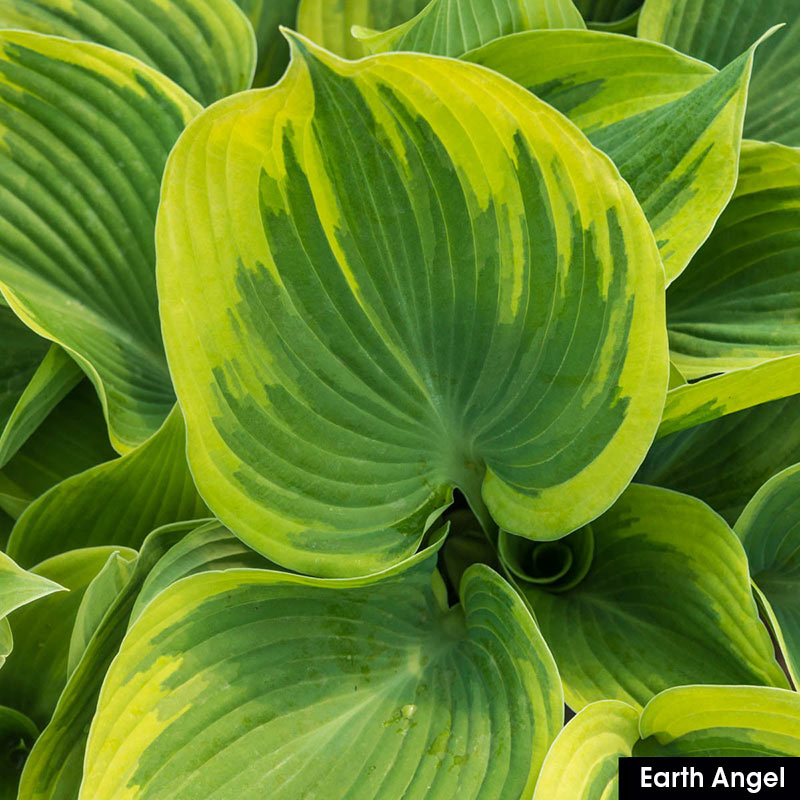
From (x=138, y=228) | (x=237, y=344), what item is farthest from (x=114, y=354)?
(x=237, y=344)

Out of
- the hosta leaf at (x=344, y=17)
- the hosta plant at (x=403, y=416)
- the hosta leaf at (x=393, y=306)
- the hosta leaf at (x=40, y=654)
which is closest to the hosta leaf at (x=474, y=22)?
the hosta plant at (x=403, y=416)

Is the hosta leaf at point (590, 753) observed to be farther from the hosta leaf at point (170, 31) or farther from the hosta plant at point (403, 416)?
the hosta leaf at point (170, 31)

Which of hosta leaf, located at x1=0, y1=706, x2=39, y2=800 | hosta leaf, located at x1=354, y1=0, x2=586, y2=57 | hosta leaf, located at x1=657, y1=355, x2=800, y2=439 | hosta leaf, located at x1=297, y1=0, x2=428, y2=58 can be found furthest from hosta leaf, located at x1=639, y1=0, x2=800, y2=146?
hosta leaf, located at x1=0, y1=706, x2=39, y2=800

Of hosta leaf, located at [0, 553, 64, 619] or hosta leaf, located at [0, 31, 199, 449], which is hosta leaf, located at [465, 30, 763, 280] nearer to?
hosta leaf, located at [0, 31, 199, 449]

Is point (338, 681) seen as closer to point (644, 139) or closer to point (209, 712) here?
point (209, 712)

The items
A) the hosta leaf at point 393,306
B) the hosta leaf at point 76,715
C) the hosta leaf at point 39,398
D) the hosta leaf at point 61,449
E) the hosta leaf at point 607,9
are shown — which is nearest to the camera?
the hosta leaf at point 393,306

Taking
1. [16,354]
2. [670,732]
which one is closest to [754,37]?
[670,732]
